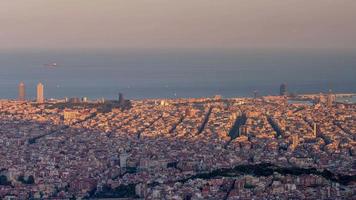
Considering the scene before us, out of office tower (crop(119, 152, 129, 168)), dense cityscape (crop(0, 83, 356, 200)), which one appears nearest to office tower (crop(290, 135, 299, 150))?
dense cityscape (crop(0, 83, 356, 200))

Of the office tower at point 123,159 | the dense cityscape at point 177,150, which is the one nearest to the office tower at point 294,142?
the dense cityscape at point 177,150

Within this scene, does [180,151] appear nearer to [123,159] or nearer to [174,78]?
[123,159]

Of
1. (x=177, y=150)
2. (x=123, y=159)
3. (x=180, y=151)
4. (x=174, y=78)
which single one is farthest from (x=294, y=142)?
(x=174, y=78)

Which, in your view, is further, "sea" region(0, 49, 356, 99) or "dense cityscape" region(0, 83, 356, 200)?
"sea" region(0, 49, 356, 99)

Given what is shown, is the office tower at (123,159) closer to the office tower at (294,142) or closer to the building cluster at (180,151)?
the building cluster at (180,151)

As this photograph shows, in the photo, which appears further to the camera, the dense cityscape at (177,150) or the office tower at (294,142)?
the office tower at (294,142)

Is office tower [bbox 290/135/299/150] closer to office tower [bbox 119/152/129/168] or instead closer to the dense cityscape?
the dense cityscape

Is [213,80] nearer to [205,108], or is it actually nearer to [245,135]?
[205,108]
